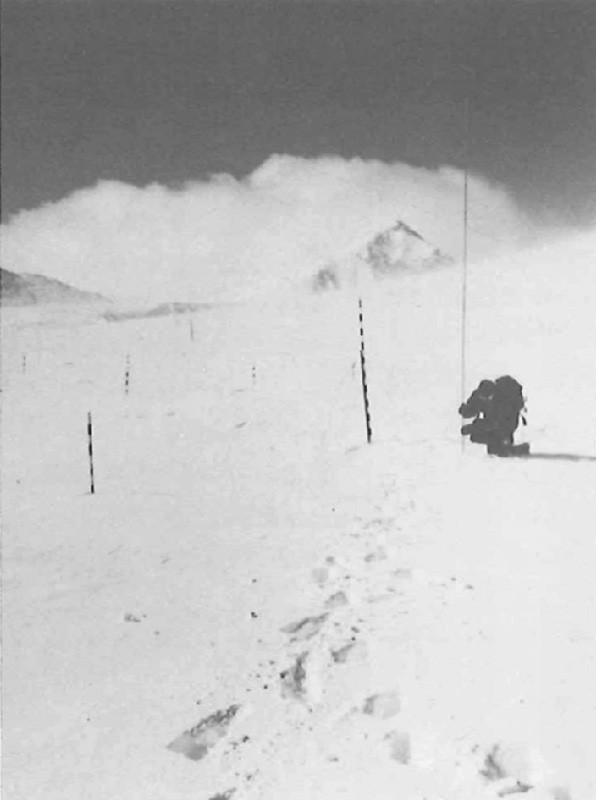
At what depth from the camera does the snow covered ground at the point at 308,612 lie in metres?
4.44

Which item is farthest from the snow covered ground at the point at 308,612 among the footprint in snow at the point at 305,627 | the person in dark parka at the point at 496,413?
the person in dark parka at the point at 496,413

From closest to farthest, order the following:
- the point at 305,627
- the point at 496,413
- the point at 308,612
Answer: the point at 305,627, the point at 308,612, the point at 496,413

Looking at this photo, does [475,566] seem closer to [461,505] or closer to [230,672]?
[461,505]

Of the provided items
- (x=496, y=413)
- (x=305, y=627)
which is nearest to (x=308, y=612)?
(x=305, y=627)

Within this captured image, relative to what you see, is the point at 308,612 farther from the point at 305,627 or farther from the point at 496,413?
the point at 496,413

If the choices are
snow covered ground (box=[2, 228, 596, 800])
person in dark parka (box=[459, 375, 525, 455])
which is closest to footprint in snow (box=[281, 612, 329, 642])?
snow covered ground (box=[2, 228, 596, 800])

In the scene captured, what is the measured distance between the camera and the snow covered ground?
175 inches

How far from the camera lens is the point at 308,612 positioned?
19.9 ft

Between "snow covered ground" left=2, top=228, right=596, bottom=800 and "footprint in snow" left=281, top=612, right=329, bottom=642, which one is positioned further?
"footprint in snow" left=281, top=612, right=329, bottom=642

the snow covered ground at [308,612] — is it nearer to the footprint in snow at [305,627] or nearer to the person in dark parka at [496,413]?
the footprint in snow at [305,627]

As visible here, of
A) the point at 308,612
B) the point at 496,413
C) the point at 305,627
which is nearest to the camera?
the point at 305,627

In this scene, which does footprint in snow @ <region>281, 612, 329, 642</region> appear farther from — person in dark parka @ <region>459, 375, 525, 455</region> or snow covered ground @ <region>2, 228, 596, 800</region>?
person in dark parka @ <region>459, 375, 525, 455</region>

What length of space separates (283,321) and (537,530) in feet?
84.2

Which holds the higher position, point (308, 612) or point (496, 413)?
point (496, 413)
